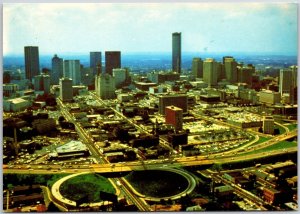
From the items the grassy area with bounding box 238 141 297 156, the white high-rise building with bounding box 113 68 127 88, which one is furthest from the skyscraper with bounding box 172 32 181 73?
the grassy area with bounding box 238 141 297 156

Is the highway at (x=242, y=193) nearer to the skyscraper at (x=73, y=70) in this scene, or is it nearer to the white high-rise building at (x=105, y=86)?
the white high-rise building at (x=105, y=86)

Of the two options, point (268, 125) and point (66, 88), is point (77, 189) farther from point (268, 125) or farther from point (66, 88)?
point (268, 125)

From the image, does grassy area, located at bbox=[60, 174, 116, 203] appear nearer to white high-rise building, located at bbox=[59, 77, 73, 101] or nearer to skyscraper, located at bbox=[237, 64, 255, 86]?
white high-rise building, located at bbox=[59, 77, 73, 101]

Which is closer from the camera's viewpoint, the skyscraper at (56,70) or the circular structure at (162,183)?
the circular structure at (162,183)

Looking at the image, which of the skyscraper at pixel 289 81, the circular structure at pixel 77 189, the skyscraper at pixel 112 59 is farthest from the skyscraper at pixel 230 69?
the circular structure at pixel 77 189

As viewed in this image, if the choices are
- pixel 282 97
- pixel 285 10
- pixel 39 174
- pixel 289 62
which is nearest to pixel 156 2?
pixel 285 10

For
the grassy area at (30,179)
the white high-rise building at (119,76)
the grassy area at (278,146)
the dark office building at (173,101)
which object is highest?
the white high-rise building at (119,76)

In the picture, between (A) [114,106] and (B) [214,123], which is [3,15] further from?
(B) [214,123]
